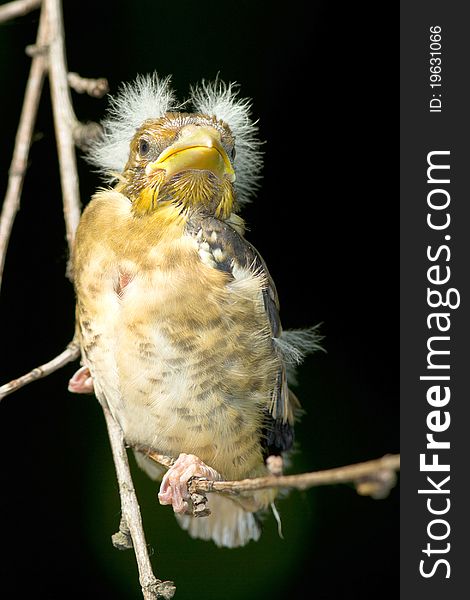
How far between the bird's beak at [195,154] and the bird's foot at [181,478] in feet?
1.55

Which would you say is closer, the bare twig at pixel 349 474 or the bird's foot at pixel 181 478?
the bare twig at pixel 349 474

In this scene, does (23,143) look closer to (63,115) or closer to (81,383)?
(63,115)

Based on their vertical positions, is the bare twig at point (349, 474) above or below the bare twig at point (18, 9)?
below

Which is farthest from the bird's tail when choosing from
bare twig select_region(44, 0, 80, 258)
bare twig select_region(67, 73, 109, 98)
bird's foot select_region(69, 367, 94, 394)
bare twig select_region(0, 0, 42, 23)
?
bare twig select_region(0, 0, 42, 23)

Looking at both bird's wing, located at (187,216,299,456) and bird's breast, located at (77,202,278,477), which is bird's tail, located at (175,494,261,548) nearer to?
bird's wing, located at (187,216,299,456)

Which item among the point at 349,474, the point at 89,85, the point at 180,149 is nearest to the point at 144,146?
the point at 180,149

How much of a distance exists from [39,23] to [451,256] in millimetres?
940

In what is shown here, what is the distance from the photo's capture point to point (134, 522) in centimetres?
117

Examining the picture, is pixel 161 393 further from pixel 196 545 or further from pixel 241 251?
pixel 196 545

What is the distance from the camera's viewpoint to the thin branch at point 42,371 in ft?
3.76

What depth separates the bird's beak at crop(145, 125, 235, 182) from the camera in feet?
3.64

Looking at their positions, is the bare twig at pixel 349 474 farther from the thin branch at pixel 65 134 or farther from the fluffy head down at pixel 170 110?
the fluffy head down at pixel 170 110

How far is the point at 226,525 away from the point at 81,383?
0.47 metres

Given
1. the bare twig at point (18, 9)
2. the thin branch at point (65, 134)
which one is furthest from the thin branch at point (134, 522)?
the bare twig at point (18, 9)
